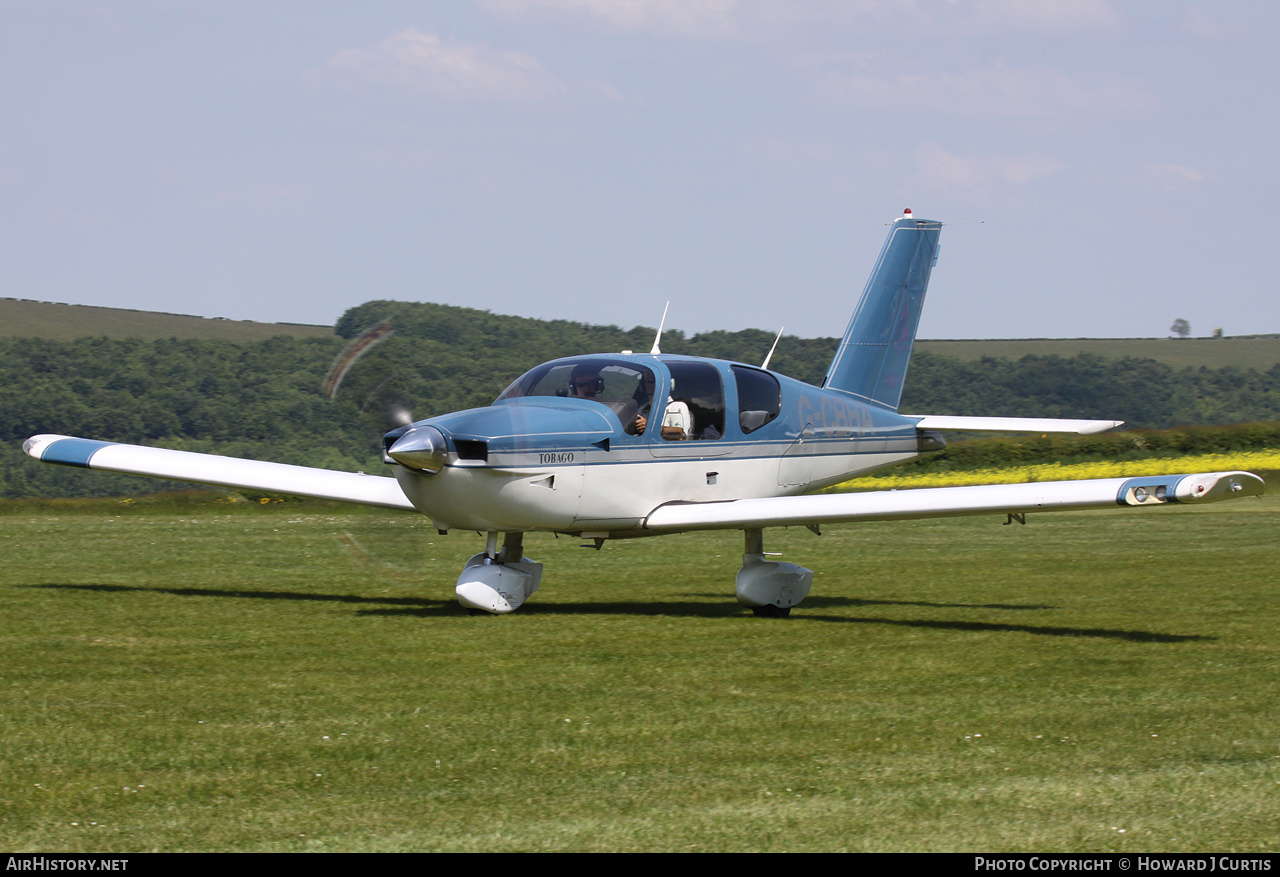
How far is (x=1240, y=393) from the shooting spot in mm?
79188

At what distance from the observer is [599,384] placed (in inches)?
509

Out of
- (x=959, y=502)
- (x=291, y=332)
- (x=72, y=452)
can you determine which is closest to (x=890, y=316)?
(x=959, y=502)

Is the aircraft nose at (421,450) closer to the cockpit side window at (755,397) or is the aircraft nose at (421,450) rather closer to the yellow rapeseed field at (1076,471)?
the cockpit side window at (755,397)

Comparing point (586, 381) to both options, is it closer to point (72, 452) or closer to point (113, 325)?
point (72, 452)

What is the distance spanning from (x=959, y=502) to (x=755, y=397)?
314 cm

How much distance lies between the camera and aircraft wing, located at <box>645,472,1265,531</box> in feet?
33.2

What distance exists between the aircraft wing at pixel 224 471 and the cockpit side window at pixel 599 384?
2.01 meters

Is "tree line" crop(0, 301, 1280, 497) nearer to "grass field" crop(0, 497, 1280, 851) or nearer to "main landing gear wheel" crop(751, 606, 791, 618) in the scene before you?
"grass field" crop(0, 497, 1280, 851)

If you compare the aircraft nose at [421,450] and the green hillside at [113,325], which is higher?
the green hillside at [113,325]

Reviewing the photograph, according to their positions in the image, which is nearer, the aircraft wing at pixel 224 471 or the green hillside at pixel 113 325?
the aircraft wing at pixel 224 471

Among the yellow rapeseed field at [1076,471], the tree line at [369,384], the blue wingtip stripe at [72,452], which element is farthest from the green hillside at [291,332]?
the blue wingtip stripe at [72,452]

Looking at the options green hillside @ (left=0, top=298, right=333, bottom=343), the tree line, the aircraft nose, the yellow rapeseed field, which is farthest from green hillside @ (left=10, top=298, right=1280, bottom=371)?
the aircraft nose

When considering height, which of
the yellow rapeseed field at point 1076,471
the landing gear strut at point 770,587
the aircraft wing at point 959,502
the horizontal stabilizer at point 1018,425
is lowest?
the landing gear strut at point 770,587

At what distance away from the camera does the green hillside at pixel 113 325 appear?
83.5 metres
